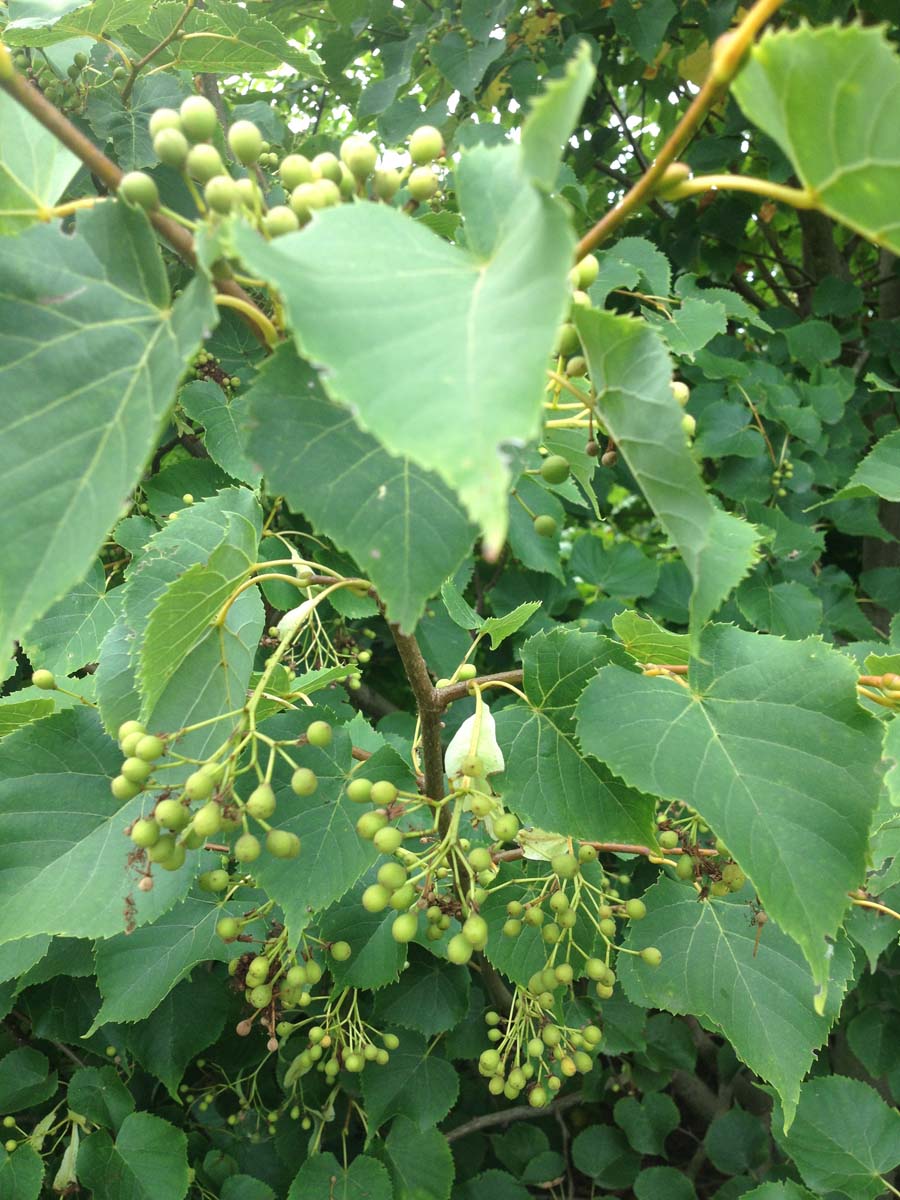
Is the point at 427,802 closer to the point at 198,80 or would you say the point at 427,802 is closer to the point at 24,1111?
the point at 24,1111

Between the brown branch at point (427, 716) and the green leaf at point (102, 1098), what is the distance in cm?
142

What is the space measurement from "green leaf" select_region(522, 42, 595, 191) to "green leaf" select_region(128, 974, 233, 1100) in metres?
1.93

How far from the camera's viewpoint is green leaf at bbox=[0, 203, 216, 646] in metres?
0.73

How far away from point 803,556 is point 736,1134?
6.51ft

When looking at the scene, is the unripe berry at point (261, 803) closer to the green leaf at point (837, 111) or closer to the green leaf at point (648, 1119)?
the green leaf at point (837, 111)

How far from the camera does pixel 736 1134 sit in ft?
8.59

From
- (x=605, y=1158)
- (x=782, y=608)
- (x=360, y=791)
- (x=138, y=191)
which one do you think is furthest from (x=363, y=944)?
(x=782, y=608)

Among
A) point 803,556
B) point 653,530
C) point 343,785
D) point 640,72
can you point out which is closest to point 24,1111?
point 343,785

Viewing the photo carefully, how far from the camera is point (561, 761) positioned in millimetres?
1383

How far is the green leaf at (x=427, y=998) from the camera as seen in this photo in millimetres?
1918

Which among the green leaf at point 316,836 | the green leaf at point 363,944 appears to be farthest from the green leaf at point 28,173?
the green leaf at point 363,944

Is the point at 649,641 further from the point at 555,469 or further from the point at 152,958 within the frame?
the point at 152,958

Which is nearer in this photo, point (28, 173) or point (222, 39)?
point (28, 173)

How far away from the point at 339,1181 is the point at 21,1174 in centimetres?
78
